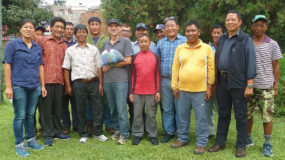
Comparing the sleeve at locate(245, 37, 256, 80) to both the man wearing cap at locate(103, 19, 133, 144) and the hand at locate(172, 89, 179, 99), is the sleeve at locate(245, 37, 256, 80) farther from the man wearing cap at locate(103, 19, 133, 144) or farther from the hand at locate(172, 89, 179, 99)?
the man wearing cap at locate(103, 19, 133, 144)

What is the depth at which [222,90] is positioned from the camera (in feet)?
12.3

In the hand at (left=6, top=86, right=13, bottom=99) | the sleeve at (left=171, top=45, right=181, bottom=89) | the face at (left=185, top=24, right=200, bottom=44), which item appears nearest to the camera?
the hand at (left=6, top=86, right=13, bottom=99)

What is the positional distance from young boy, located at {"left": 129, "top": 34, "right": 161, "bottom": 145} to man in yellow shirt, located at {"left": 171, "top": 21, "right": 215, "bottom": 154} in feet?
1.11

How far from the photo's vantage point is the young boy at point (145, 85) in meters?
4.10

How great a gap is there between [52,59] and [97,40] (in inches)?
37.6

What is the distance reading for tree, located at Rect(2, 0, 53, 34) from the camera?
34.1 ft

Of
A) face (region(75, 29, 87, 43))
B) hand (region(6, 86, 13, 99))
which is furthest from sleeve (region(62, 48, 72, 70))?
hand (region(6, 86, 13, 99))

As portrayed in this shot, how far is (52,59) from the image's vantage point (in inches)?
165

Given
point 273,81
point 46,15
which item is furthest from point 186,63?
point 46,15

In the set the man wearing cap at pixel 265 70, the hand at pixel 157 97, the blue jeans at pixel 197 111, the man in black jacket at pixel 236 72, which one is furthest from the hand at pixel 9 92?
the man wearing cap at pixel 265 70

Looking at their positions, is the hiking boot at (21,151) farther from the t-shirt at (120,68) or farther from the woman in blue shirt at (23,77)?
the t-shirt at (120,68)

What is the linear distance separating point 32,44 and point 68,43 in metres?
1.00

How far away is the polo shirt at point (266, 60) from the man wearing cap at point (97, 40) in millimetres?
2683

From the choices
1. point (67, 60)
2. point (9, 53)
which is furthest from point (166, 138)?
point (9, 53)
